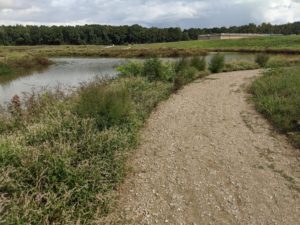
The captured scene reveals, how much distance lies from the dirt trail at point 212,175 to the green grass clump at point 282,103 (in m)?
0.29

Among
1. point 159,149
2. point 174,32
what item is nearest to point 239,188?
point 159,149

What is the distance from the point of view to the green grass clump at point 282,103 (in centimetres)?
622

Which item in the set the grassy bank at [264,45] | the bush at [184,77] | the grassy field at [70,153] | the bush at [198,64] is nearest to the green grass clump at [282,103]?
the grassy field at [70,153]

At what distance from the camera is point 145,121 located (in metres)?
7.14

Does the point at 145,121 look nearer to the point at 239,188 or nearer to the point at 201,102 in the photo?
the point at 201,102

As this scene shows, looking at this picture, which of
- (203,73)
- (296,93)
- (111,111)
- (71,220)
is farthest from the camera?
(203,73)

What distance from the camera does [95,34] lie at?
92.5 m

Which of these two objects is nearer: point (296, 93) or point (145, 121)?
point (145, 121)

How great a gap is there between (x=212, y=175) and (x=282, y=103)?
179 inches

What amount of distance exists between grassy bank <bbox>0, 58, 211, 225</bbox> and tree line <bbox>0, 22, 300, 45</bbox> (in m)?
88.3

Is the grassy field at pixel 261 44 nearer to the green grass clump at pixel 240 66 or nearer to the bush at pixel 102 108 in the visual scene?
the green grass clump at pixel 240 66

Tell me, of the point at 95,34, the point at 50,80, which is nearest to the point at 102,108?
the point at 50,80

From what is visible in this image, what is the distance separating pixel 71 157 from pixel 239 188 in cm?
243

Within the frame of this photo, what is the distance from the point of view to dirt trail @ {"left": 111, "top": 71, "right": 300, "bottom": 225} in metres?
3.35
